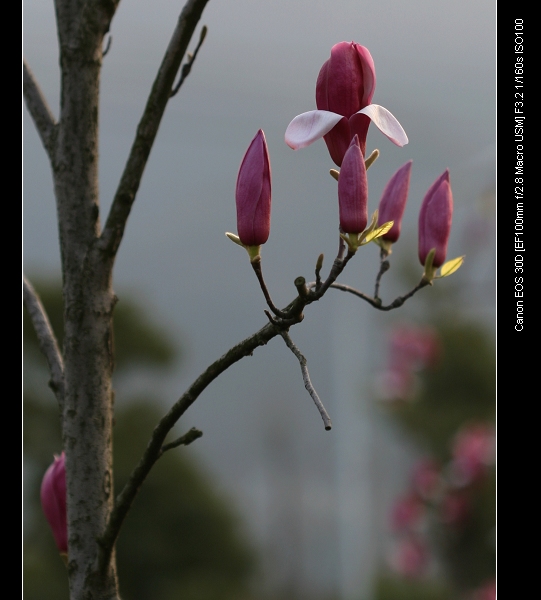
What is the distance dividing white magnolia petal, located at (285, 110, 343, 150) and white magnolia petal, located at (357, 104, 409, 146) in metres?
0.02

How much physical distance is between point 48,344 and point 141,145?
191 mm

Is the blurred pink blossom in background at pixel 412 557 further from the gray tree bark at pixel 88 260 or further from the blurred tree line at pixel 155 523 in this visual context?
the gray tree bark at pixel 88 260

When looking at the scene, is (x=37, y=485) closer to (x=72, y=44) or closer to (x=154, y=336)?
(x=154, y=336)

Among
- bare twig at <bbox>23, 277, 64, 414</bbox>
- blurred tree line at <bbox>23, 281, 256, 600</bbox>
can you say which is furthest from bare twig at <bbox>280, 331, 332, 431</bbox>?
A: blurred tree line at <bbox>23, 281, 256, 600</bbox>

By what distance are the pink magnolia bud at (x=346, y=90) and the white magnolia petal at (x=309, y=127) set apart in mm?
12

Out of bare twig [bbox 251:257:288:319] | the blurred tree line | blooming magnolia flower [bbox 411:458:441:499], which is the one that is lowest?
the blurred tree line

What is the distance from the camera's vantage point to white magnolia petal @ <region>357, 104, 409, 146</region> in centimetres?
39

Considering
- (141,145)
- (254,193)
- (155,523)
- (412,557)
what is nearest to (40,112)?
(141,145)

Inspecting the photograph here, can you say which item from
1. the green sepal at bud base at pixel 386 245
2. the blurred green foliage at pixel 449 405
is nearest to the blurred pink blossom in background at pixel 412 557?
the blurred green foliage at pixel 449 405

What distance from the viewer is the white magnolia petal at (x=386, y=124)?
0.39 meters

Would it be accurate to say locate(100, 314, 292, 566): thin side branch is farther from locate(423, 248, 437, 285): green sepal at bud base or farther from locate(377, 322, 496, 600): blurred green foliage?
locate(377, 322, 496, 600): blurred green foliage

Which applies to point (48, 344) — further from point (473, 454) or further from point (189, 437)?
point (473, 454)

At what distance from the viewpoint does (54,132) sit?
1.80 ft

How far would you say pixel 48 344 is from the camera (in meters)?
0.57
